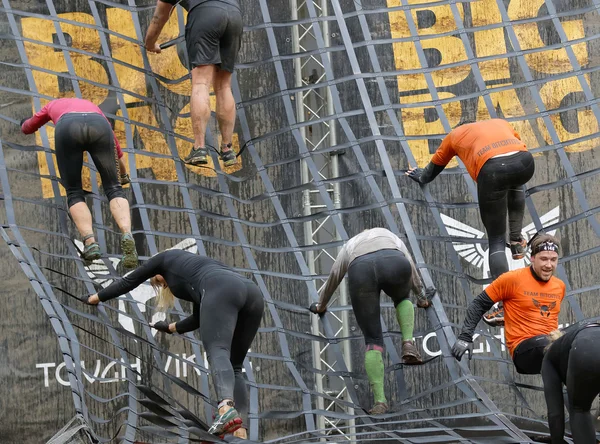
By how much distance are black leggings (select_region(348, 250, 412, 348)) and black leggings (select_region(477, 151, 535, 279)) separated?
2.22 feet

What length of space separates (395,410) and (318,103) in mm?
2493

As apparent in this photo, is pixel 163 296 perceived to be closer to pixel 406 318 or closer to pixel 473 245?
pixel 406 318

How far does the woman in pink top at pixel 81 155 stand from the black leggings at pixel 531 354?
2049mm

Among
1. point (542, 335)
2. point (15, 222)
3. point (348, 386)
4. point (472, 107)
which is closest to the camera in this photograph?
point (542, 335)

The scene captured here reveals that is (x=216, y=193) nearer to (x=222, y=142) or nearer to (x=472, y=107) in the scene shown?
(x=222, y=142)

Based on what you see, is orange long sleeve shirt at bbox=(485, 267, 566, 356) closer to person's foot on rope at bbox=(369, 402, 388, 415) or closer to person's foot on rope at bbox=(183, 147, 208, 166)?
person's foot on rope at bbox=(369, 402, 388, 415)

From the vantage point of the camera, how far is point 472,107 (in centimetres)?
822

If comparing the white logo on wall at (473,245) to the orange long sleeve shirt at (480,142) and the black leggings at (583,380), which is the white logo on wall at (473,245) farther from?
the black leggings at (583,380)

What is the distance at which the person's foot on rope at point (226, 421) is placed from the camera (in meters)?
5.85

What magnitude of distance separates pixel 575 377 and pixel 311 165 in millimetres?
2677

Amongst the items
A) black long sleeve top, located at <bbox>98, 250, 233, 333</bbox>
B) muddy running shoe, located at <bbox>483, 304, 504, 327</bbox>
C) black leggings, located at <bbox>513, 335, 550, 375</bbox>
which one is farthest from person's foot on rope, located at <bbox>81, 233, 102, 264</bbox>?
black leggings, located at <bbox>513, 335, 550, 375</bbox>

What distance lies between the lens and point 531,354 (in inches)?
249

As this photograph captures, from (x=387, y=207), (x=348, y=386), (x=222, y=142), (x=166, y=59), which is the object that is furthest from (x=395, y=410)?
(x=166, y=59)

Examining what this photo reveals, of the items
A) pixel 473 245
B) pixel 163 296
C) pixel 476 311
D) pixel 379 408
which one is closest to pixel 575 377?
pixel 476 311
